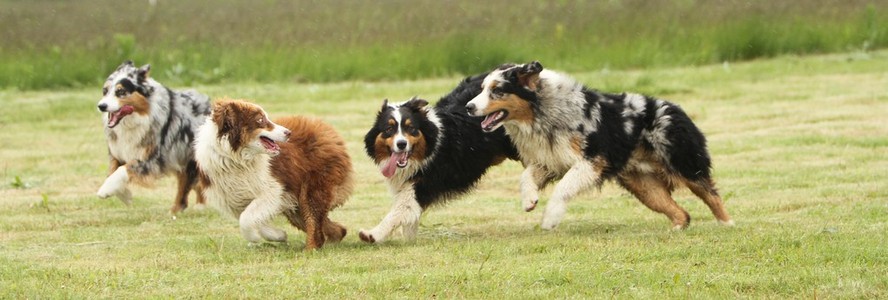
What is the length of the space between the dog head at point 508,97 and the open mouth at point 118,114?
3649 mm

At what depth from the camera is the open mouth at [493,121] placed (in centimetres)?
1009

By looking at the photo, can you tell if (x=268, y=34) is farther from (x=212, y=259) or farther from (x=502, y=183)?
(x=212, y=259)

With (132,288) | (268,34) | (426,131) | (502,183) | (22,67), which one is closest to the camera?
(132,288)

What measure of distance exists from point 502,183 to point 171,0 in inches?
557

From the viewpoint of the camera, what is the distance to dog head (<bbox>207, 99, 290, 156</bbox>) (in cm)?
960

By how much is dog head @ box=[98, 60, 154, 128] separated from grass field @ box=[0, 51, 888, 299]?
37.6 inches

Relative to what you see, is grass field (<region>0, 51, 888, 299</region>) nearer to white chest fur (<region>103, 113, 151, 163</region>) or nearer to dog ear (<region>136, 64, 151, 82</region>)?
white chest fur (<region>103, 113, 151, 163</region>)

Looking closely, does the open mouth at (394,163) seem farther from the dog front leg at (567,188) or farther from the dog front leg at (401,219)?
the dog front leg at (567,188)

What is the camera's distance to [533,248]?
930 cm

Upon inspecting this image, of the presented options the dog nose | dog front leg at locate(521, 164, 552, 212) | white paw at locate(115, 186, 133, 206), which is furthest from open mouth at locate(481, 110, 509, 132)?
white paw at locate(115, 186, 133, 206)

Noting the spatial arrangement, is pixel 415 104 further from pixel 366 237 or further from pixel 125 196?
pixel 125 196

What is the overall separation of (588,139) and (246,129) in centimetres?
258

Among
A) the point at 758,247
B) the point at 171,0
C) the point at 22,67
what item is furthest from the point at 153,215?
the point at 171,0

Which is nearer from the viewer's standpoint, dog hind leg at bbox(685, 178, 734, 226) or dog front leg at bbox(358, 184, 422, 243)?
dog front leg at bbox(358, 184, 422, 243)
